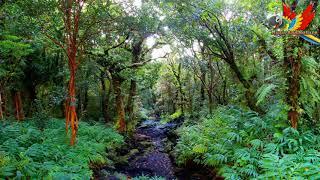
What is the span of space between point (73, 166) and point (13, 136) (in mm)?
2907

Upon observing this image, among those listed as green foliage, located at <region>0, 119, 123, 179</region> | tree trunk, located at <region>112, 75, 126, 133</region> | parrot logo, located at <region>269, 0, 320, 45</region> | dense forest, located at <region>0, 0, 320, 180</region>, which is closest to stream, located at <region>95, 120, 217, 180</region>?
dense forest, located at <region>0, 0, 320, 180</region>

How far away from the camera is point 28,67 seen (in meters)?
14.5

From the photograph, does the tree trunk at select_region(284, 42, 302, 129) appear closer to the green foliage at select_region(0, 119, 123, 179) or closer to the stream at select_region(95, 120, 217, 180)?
the stream at select_region(95, 120, 217, 180)

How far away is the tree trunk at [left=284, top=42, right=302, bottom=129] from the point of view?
6.17 meters

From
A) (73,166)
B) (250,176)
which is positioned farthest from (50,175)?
(250,176)

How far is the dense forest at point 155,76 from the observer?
599 centimetres

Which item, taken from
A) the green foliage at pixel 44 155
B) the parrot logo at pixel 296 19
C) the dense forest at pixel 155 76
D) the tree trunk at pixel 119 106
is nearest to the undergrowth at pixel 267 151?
the dense forest at pixel 155 76

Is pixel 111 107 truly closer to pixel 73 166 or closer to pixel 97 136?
pixel 97 136

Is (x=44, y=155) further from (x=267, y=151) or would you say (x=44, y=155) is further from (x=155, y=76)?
(x=155, y=76)

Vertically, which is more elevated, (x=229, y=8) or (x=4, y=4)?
(x=229, y=8)

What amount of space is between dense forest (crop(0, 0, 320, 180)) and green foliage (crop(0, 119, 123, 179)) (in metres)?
0.03

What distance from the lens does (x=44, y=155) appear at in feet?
22.3

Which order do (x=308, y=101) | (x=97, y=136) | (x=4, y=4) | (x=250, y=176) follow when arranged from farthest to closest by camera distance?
(x=97, y=136), (x=4, y=4), (x=308, y=101), (x=250, y=176)

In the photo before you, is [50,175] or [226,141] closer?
[50,175]
